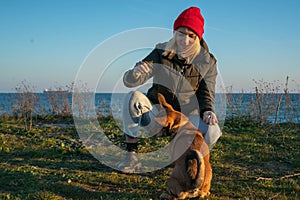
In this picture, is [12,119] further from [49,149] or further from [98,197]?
[98,197]

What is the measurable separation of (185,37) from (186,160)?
1632 mm

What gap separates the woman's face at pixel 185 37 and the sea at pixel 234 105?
372 centimetres

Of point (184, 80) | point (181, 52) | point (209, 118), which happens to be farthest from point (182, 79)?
point (209, 118)

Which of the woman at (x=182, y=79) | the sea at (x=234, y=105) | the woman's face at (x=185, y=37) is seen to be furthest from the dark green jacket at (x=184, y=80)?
the sea at (x=234, y=105)

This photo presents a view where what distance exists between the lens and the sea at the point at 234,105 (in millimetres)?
8221

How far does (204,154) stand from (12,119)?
703 cm

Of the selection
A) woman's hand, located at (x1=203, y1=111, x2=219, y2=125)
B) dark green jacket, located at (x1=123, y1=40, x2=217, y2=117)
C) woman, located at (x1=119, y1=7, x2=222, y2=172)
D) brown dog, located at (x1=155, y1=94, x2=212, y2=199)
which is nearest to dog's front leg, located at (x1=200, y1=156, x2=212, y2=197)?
brown dog, located at (x1=155, y1=94, x2=212, y2=199)

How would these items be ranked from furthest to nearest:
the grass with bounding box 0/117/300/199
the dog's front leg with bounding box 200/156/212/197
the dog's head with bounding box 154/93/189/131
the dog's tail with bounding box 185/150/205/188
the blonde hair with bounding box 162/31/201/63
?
the blonde hair with bounding box 162/31/201/63, the grass with bounding box 0/117/300/199, the dog's head with bounding box 154/93/189/131, the dog's front leg with bounding box 200/156/212/197, the dog's tail with bounding box 185/150/205/188

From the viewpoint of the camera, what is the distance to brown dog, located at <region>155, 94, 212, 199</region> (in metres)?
3.18

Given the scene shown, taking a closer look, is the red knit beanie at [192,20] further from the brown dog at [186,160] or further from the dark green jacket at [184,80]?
the brown dog at [186,160]

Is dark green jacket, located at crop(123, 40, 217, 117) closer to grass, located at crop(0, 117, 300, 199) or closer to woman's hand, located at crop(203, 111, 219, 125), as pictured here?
woman's hand, located at crop(203, 111, 219, 125)

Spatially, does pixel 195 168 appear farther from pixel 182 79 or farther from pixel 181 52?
pixel 181 52

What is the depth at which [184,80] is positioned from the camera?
421 cm

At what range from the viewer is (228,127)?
7.80m
